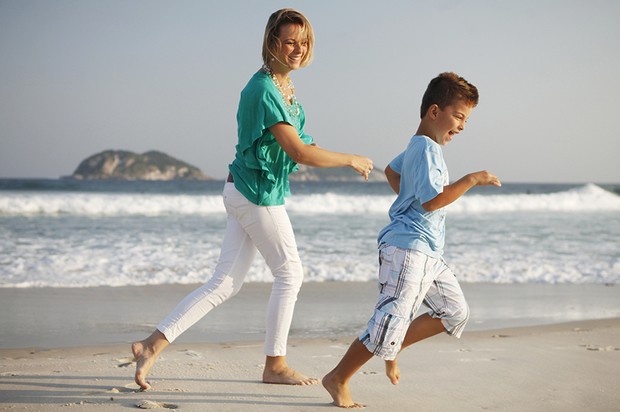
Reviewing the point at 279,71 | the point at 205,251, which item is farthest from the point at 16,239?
the point at 279,71

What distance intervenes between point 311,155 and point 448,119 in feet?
2.02

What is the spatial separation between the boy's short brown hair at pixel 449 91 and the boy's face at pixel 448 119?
0.02 metres

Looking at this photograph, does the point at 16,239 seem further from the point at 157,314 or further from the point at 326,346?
the point at 326,346

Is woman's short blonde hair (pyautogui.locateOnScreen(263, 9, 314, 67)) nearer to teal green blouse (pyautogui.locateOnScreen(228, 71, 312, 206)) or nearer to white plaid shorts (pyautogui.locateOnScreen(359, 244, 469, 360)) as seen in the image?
teal green blouse (pyautogui.locateOnScreen(228, 71, 312, 206))

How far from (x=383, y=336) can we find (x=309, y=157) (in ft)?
2.74

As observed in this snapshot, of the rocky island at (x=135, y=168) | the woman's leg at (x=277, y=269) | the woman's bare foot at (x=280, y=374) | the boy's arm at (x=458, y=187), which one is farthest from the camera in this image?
the rocky island at (x=135, y=168)

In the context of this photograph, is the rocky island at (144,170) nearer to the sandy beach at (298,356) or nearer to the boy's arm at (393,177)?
the sandy beach at (298,356)

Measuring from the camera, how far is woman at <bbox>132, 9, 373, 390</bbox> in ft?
10.0

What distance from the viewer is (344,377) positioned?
2.96 meters

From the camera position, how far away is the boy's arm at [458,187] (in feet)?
8.61

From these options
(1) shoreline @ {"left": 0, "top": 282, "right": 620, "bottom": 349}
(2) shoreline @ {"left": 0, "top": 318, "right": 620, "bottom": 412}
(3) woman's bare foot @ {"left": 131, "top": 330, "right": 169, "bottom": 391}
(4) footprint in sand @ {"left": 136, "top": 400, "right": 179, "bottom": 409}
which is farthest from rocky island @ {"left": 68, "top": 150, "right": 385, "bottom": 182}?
(4) footprint in sand @ {"left": 136, "top": 400, "right": 179, "bottom": 409}

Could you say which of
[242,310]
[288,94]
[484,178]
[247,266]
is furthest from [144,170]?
[484,178]

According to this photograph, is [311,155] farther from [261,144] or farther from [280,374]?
[280,374]

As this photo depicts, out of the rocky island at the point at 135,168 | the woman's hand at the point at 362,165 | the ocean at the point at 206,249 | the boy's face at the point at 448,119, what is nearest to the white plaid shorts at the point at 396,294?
the woman's hand at the point at 362,165
